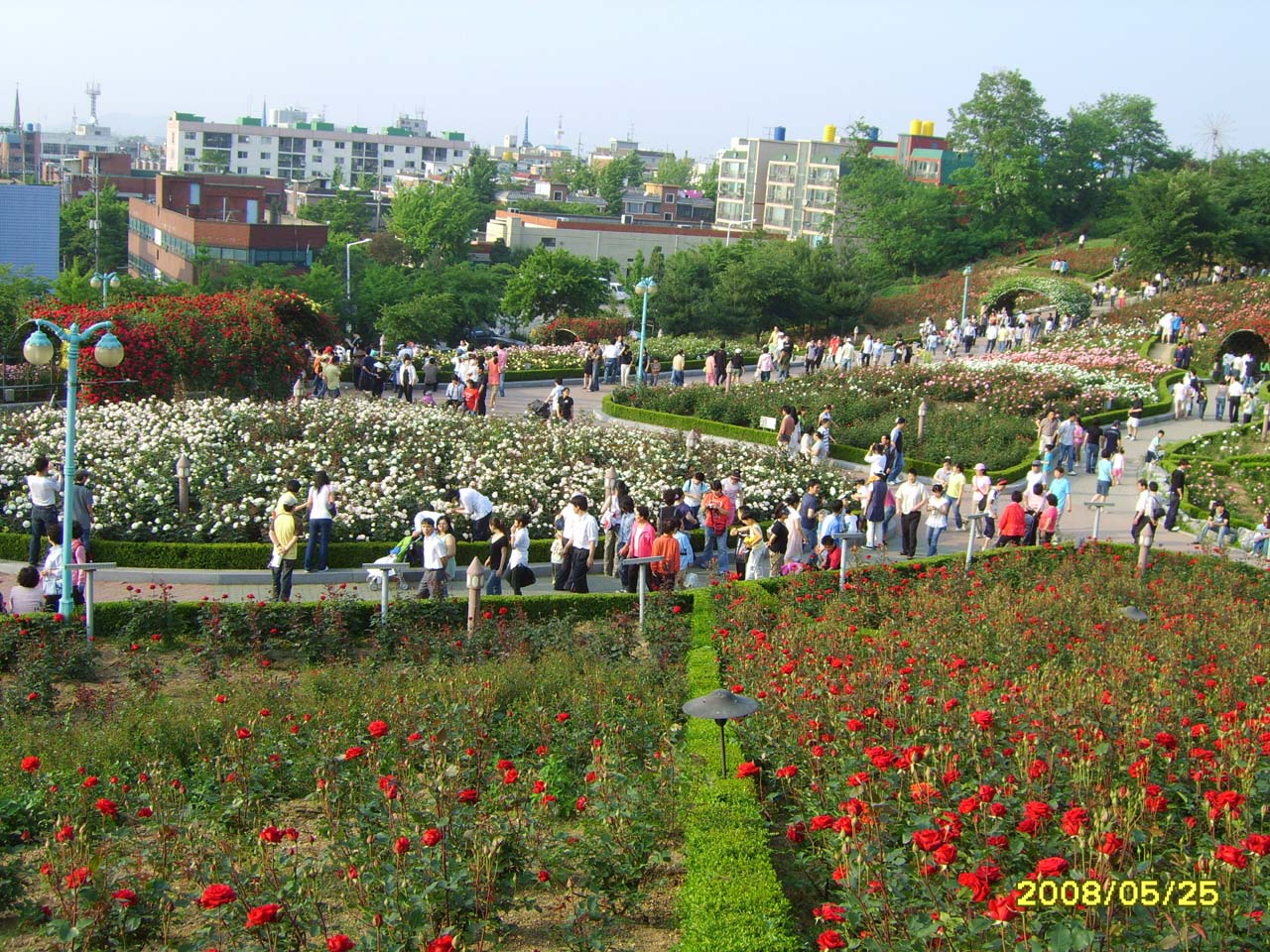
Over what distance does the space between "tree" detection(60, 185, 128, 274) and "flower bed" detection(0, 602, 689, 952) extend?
3017 inches

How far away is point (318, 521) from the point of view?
14492 millimetres

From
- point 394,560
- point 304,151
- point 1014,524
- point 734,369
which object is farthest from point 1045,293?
point 304,151

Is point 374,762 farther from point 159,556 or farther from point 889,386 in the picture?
point 889,386

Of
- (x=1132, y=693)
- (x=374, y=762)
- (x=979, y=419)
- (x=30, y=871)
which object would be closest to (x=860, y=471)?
(x=979, y=419)

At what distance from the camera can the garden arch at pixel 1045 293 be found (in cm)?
4081

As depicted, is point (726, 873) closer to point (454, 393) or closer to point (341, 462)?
point (341, 462)

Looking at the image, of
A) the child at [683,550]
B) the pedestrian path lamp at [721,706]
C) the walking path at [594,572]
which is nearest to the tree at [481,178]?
the walking path at [594,572]

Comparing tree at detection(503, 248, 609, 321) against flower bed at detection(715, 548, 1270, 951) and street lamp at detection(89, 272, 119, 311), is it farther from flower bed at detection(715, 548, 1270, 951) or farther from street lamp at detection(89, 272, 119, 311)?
flower bed at detection(715, 548, 1270, 951)

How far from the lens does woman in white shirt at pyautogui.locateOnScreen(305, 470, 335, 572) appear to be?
14305mm

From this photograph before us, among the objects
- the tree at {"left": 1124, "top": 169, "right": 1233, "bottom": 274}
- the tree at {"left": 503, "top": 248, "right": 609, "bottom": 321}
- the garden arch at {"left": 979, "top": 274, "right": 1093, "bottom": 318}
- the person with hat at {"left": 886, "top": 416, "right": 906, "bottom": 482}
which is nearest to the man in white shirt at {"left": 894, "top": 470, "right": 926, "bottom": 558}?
the person with hat at {"left": 886, "top": 416, "right": 906, "bottom": 482}

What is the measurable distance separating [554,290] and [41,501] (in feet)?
127

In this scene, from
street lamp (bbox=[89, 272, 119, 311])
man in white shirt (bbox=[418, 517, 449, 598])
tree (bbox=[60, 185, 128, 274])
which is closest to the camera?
man in white shirt (bbox=[418, 517, 449, 598])

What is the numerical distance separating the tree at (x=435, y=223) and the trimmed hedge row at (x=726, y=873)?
7240 centimetres
